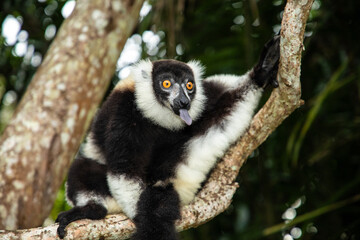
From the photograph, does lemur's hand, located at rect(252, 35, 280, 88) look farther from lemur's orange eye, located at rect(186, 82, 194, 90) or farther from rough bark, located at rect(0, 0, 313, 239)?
lemur's orange eye, located at rect(186, 82, 194, 90)

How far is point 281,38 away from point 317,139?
195cm

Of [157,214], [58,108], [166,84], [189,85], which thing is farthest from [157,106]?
[157,214]

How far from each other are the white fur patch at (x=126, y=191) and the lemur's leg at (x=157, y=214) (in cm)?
6

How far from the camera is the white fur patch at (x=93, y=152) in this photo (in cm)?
382

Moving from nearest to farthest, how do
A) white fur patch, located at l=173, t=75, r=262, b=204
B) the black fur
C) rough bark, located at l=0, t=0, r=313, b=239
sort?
rough bark, located at l=0, t=0, r=313, b=239, the black fur, white fur patch, located at l=173, t=75, r=262, b=204

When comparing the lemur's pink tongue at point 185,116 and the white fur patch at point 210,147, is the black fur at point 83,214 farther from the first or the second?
the lemur's pink tongue at point 185,116

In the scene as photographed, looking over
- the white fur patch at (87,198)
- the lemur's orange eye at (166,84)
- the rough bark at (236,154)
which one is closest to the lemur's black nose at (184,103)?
the lemur's orange eye at (166,84)

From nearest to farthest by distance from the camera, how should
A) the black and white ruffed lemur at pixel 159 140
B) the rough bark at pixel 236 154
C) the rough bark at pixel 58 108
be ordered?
1. the rough bark at pixel 236 154
2. the black and white ruffed lemur at pixel 159 140
3. the rough bark at pixel 58 108

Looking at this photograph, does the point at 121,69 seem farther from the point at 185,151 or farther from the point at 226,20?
the point at 185,151

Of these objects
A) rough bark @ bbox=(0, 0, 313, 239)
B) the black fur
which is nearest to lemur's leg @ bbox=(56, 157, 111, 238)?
the black fur

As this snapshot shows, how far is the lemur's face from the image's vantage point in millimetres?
3650

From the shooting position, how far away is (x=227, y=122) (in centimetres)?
345

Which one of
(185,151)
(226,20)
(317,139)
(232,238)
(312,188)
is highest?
(226,20)

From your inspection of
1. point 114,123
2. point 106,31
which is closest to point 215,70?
point 106,31
